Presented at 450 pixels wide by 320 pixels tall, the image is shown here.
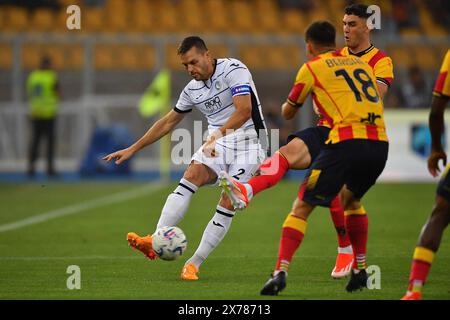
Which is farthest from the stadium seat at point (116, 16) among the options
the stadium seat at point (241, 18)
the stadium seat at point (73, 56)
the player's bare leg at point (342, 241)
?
the player's bare leg at point (342, 241)

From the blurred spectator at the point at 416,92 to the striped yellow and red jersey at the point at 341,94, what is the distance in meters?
13.8

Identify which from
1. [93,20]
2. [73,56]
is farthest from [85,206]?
[93,20]

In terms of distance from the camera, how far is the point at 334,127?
7398 mm

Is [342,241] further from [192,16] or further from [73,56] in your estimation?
[192,16]

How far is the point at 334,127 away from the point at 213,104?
1.72 meters

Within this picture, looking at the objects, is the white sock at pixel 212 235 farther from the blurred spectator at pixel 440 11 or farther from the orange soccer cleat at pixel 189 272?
the blurred spectator at pixel 440 11

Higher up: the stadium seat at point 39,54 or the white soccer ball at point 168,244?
the stadium seat at point 39,54

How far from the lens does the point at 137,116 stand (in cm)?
2316

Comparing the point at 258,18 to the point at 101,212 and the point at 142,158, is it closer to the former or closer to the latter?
the point at 142,158

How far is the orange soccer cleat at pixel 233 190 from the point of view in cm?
738

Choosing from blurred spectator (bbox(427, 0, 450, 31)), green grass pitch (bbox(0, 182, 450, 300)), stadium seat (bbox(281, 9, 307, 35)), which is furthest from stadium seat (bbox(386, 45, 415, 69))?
stadium seat (bbox(281, 9, 307, 35))

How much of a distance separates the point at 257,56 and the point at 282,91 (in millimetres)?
962

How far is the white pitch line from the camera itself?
43.8 feet
